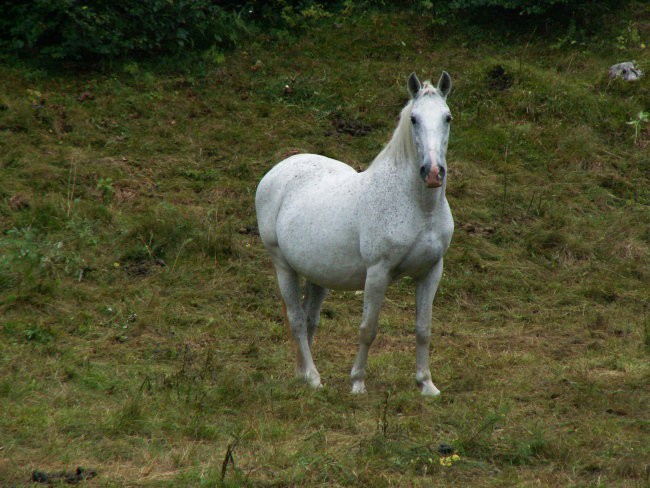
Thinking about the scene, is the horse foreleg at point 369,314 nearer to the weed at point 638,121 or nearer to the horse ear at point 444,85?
the horse ear at point 444,85

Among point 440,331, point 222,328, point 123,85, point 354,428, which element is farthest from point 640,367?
point 123,85

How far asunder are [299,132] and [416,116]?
524 centimetres

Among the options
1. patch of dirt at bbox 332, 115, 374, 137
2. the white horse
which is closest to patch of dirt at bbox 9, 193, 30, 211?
the white horse

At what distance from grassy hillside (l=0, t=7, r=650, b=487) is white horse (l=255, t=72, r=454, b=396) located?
1.54ft

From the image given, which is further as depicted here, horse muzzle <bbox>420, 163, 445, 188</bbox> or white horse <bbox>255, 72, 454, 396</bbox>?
white horse <bbox>255, 72, 454, 396</bbox>

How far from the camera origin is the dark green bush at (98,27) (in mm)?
10500

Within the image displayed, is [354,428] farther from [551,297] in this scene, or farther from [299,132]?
[299,132]

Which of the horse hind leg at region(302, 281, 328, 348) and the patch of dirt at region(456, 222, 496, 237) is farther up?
the horse hind leg at region(302, 281, 328, 348)

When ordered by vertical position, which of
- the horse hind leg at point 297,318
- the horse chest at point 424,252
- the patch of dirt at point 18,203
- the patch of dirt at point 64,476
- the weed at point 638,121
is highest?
the horse chest at point 424,252

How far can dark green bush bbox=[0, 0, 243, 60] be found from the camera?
34.4ft

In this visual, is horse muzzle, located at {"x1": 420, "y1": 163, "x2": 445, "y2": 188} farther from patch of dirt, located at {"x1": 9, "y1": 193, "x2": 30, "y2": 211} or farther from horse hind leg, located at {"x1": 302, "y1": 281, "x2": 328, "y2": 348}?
patch of dirt, located at {"x1": 9, "y1": 193, "x2": 30, "y2": 211}

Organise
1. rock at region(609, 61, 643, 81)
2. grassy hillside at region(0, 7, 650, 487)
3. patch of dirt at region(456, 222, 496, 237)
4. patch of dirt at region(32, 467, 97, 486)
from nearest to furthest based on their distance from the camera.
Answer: patch of dirt at region(32, 467, 97, 486) < grassy hillside at region(0, 7, 650, 487) < patch of dirt at region(456, 222, 496, 237) < rock at region(609, 61, 643, 81)

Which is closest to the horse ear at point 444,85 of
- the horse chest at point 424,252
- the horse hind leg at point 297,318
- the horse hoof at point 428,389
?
the horse chest at point 424,252

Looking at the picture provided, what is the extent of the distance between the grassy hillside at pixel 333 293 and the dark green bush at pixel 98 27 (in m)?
0.37
